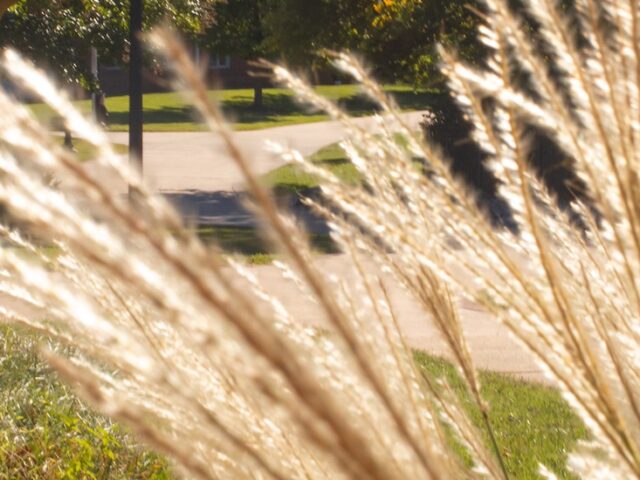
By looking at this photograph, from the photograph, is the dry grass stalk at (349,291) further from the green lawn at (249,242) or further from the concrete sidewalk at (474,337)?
the green lawn at (249,242)

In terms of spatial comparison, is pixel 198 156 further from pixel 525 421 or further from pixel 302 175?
pixel 525 421

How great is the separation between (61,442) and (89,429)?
0.31 metres

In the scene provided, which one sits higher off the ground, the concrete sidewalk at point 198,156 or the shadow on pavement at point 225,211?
the shadow on pavement at point 225,211

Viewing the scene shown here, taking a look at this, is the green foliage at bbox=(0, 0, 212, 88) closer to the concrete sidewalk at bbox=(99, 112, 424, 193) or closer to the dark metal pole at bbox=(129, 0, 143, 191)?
the dark metal pole at bbox=(129, 0, 143, 191)

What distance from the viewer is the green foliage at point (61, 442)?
4613mm

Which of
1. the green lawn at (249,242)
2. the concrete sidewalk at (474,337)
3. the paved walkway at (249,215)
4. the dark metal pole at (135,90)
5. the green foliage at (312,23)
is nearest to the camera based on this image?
the paved walkway at (249,215)

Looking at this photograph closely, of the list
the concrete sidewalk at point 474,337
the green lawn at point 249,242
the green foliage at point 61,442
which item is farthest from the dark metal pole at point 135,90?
the green foliage at point 61,442

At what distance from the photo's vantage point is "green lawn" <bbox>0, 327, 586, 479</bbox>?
470 centimetres

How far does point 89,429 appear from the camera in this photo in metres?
4.74

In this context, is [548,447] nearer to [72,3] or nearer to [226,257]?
[226,257]

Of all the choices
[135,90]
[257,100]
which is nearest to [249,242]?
[135,90]

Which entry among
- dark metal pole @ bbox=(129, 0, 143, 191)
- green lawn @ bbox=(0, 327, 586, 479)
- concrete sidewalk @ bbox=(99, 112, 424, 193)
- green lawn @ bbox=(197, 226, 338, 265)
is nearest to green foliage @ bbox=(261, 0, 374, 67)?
concrete sidewalk @ bbox=(99, 112, 424, 193)

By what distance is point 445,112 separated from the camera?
21.2 meters

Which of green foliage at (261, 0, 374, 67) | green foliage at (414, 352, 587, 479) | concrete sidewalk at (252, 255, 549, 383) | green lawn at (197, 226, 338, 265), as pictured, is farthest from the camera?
green foliage at (261, 0, 374, 67)
